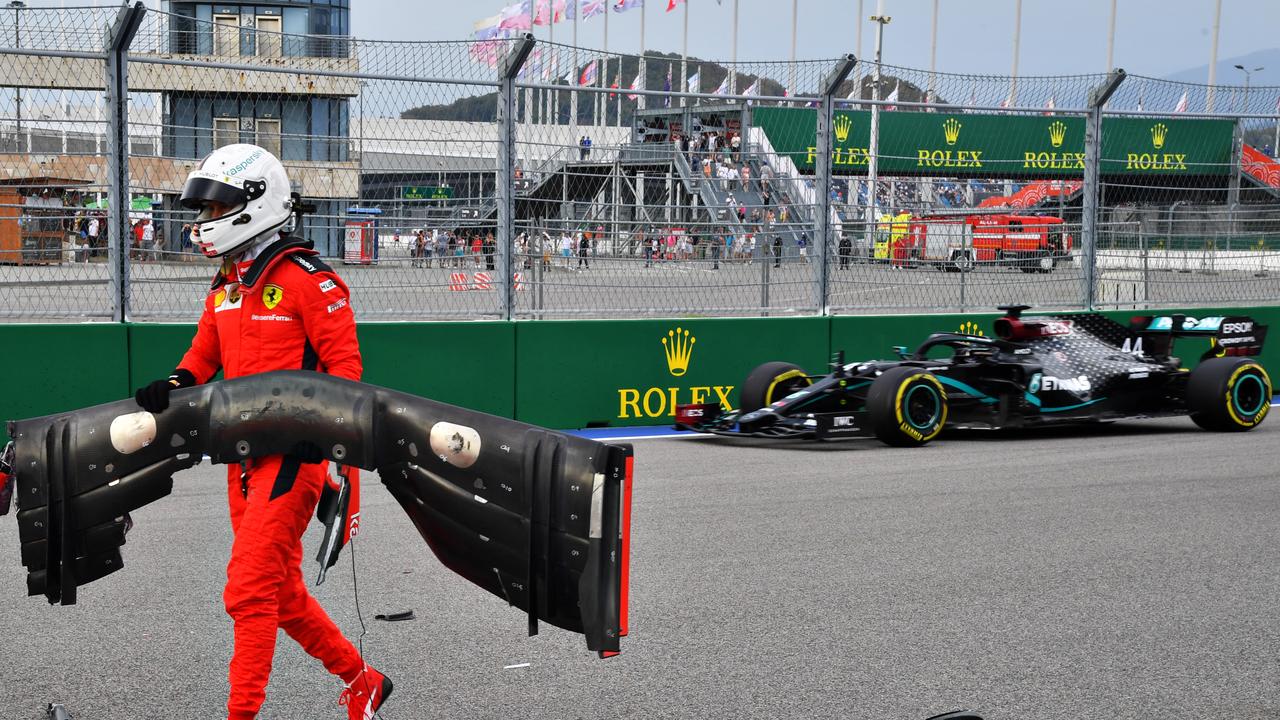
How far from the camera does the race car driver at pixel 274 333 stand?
3.85 metres

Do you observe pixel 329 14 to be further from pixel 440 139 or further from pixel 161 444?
pixel 161 444

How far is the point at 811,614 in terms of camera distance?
17.9ft

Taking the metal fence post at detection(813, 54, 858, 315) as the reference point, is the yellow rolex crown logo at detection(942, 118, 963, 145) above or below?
above

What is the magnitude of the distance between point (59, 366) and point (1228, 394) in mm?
8520

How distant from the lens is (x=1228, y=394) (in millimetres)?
10438

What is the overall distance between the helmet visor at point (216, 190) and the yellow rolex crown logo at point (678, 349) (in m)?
7.16

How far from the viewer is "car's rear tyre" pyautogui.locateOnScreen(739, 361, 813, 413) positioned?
400 inches

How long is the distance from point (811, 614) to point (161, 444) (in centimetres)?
270

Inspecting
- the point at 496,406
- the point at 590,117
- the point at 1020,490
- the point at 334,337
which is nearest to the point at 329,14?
the point at 590,117

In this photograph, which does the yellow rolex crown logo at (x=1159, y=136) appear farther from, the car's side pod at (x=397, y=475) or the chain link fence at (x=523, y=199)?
the car's side pod at (x=397, y=475)

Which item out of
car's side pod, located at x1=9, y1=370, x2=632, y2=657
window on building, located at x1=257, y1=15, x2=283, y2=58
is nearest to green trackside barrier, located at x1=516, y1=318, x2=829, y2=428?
window on building, located at x1=257, y1=15, x2=283, y2=58

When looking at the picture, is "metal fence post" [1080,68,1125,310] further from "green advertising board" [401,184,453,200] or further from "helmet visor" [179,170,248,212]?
"helmet visor" [179,170,248,212]

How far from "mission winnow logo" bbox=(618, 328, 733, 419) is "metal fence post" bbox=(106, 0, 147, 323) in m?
3.92

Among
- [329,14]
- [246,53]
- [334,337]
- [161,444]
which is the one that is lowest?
[161,444]
